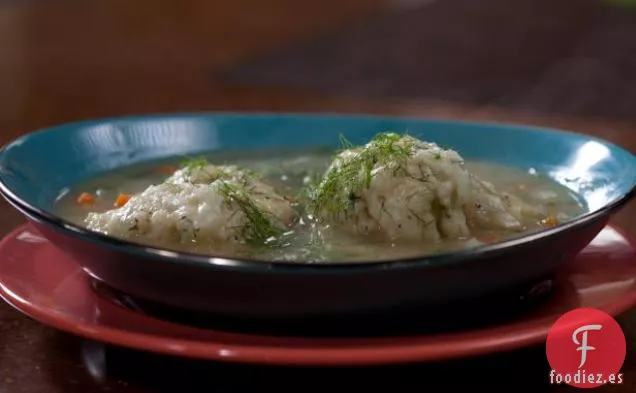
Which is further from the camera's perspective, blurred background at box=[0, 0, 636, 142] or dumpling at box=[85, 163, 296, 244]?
blurred background at box=[0, 0, 636, 142]

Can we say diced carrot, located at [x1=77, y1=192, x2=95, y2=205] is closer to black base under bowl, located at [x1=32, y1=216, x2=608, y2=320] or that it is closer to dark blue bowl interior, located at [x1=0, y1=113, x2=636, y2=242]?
dark blue bowl interior, located at [x1=0, y1=113, x2=636, y2=242]

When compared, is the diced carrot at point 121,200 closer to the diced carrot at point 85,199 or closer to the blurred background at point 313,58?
the diced carrot at point 85,199

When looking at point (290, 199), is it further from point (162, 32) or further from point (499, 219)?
point (162, 32)

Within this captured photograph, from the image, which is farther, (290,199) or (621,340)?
(290,199)

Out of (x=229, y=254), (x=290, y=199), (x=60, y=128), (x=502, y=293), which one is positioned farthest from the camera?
(x=60, y=128)

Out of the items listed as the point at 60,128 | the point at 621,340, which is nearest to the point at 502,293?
the point at 621,340

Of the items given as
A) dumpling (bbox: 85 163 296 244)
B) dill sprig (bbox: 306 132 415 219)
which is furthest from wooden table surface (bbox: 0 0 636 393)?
dill sprig (bbox: 306 132 415 219)

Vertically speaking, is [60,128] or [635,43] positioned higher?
[60,128]
